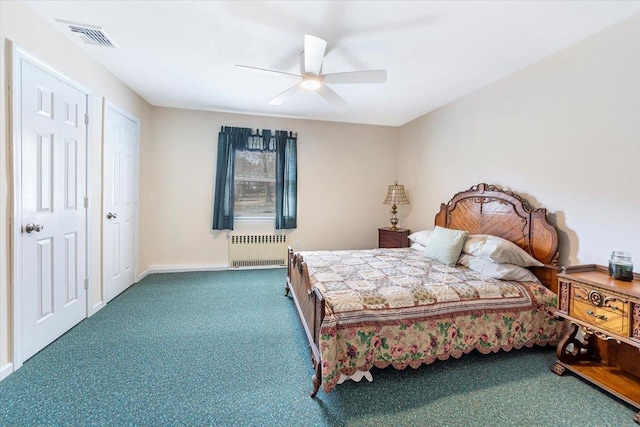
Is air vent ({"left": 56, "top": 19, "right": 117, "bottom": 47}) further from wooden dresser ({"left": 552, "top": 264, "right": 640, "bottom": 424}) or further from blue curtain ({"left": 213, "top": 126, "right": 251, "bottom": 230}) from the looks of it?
wooden dresser ({"left": 552, "top": 264, "right": 640, "bottom": 424})

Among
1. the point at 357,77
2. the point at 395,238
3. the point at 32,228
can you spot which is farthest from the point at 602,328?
the point at 32,228

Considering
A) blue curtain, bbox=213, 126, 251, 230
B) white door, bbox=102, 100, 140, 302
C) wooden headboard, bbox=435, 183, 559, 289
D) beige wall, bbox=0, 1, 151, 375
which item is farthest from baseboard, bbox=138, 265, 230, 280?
wooden headboard, bbox=435, 183, 559, 289

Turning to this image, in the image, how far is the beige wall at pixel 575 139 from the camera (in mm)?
2021

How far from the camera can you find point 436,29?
2180 mm

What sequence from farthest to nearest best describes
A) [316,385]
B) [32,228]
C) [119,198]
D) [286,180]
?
[286,180]
[119,198]
[32,228]
[316,385]

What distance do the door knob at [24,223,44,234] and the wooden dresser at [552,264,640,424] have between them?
4014 millimetres

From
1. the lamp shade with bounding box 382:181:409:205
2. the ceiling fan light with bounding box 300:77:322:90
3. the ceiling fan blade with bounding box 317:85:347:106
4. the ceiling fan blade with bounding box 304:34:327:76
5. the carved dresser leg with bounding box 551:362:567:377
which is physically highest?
the ceiling fan blade with bounding box 304:34:327:76

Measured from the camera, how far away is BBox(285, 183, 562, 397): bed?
1.83 meters

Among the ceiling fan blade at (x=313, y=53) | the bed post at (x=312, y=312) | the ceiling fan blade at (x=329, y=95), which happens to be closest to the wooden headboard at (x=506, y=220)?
the ceiling fan blade at (x=329, y=95)

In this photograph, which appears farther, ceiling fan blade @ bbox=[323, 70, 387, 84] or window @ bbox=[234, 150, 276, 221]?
window @ bbox=[234, 150, 276, 221]

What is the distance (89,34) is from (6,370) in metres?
2.68

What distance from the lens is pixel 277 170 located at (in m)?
4.70

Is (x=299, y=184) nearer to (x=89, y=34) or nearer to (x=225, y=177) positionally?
(x=225, y=177)

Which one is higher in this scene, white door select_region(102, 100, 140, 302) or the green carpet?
white door select_region(102, 100, 140, 302)
